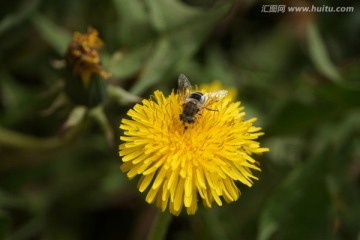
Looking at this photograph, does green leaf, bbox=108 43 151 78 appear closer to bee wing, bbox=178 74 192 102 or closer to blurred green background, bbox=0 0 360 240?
blurred green background, bbox=0 0 360 240

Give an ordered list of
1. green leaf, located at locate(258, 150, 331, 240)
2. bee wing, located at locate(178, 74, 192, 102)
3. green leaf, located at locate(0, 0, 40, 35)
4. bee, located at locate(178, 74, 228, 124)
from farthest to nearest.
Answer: green leaf, located at locate(0, 0, 40, 35), green leaf, located at locate(258, 150, 331, 240), bee wing, located at locate(178, 74, 192, 102), bee, located at locate(178, 74, 228, 124)

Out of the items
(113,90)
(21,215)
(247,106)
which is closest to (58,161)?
(21,215)

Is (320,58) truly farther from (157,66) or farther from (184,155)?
(184,155)

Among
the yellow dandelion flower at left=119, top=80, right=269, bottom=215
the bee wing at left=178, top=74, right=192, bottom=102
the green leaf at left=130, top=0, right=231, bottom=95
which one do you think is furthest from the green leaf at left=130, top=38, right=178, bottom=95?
the yellow dandelion flower at left=119, top=80, right=269, bottom=215

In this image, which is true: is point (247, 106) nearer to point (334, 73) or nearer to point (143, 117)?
point (334, 73)

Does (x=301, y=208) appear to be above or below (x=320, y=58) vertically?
below

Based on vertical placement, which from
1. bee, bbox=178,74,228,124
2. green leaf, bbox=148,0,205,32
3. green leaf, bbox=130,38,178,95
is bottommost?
bee, bbox=178,74,228,124

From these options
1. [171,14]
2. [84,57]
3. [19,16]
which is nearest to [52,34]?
[19,16]
